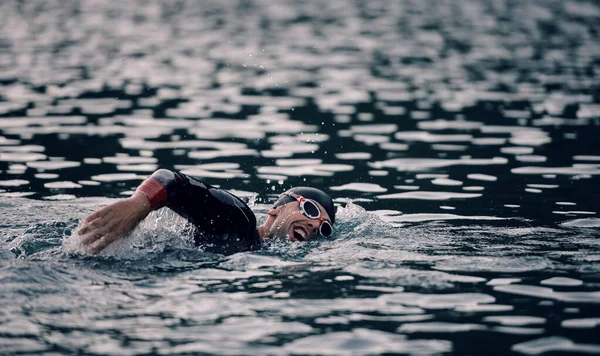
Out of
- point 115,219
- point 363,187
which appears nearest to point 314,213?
point 115,219

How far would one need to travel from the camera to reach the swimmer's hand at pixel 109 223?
8.53 meters

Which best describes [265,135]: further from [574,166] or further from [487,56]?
[487,56]

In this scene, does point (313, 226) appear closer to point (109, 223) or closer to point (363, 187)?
point (109, 223)

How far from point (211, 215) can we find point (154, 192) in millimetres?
775

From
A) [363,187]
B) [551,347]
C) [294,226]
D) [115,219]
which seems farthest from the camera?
[363,187]

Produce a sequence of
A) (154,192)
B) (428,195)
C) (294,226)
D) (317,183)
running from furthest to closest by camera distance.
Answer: (317,183) → (428,195) → (294,226) → (154,192)

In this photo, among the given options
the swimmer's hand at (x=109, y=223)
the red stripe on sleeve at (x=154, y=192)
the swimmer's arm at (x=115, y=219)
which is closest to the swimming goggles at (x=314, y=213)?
the red stripe on sleeve at (x=154, y=192)

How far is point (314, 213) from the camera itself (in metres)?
9.95

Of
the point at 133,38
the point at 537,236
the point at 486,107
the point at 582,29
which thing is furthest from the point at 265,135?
→ the point at 582,29

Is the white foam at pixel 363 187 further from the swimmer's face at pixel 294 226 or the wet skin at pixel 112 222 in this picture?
the wet skin at pixel 112 222

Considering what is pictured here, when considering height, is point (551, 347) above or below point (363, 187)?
below

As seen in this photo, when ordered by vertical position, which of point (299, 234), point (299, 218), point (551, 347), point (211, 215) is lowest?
point (551, 347)

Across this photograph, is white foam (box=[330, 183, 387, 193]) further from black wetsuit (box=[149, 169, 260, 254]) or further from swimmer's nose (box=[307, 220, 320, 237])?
black wetsuit (box=[149, 169, 260, 254])

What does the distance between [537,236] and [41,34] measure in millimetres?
25762
